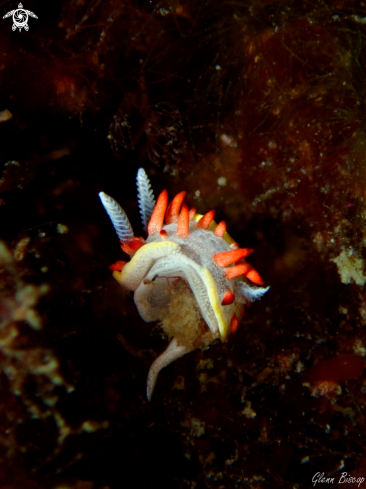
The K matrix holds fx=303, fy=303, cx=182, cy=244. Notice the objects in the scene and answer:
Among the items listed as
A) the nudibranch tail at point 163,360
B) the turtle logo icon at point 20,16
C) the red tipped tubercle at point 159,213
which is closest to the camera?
the red tipped tubercle at point 159,213

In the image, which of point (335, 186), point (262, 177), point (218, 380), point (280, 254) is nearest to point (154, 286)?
point (218, 380)

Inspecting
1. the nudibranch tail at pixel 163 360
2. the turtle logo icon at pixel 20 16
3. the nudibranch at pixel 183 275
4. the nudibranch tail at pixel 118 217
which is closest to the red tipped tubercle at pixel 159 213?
the nudibranch at pixel 183 275

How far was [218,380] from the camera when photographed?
8.19ft

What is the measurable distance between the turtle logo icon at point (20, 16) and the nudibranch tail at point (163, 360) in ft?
8.82

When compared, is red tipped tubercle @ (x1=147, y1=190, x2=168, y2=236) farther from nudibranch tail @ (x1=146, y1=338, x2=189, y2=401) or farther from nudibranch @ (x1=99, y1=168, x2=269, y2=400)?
nudibranch tail @ (x1=146, y1=338, x2=189, y2=401)

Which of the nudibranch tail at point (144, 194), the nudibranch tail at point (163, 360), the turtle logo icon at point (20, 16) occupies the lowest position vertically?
the nudibranch tail at point (163, 360)

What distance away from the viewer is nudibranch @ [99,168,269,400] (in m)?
1.92

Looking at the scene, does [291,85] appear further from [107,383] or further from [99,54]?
[107,383]

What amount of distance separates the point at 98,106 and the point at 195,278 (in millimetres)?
1968

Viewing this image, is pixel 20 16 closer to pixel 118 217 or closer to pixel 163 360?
pixel 118 217

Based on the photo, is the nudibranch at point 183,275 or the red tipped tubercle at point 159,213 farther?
the red tipped tubercle at point 159,213

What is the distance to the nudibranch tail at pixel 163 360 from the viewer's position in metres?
2.19

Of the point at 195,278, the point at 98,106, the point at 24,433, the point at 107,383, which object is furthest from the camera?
the point at 98,106

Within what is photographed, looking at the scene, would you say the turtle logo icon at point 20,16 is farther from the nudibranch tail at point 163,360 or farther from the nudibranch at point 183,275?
the nudibranch tail at point 163,360
